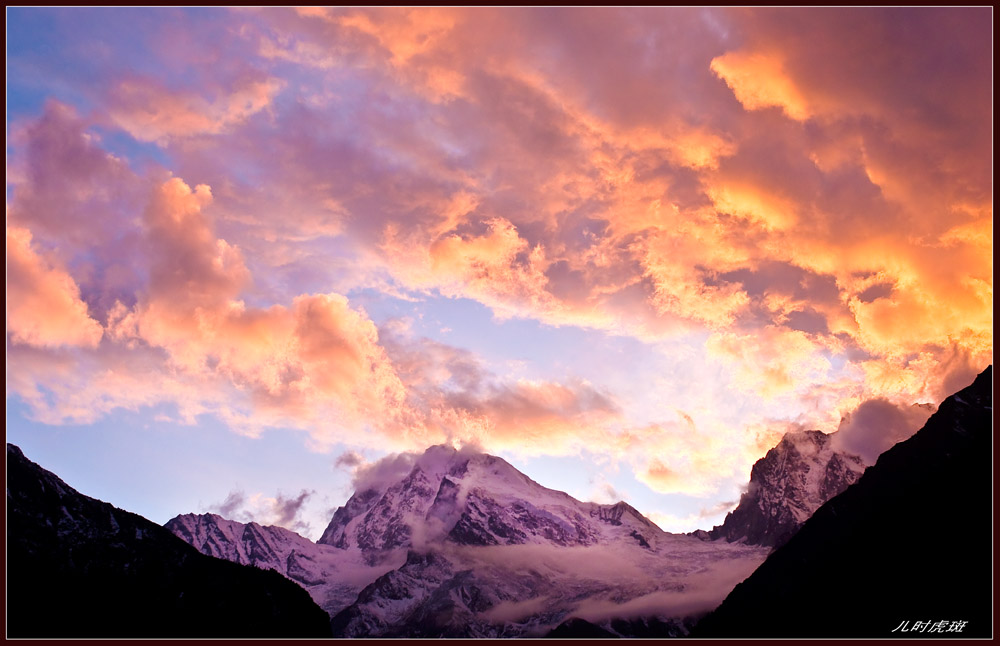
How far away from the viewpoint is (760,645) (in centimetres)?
12256

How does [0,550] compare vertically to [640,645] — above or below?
above

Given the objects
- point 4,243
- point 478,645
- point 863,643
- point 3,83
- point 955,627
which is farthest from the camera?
point 955,627

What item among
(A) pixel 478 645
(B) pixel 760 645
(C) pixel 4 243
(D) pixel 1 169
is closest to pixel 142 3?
(D) pixel 1 169

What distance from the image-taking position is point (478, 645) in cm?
11831

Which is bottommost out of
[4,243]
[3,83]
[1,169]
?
[4,243]

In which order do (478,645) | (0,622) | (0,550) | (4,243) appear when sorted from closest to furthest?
1. (4,243)
2. (478,645)
3. (0,622)
4. (0,550)

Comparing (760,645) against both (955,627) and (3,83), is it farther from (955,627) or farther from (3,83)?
(3,83)

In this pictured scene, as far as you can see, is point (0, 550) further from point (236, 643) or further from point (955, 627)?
point (955, 627)

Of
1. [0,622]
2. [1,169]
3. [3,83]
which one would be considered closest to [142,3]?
[3,83]

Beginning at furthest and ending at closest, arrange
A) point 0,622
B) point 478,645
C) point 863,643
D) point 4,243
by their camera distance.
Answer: point 0,622 → point 863,643 → point 478,645 → point 4,243

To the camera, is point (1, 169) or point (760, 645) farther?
point (760, 645)

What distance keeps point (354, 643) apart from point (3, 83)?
10703cm

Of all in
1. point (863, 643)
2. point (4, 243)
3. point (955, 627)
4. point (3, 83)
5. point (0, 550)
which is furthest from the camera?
point (0, 550)

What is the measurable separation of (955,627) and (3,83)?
180607 millimetres
